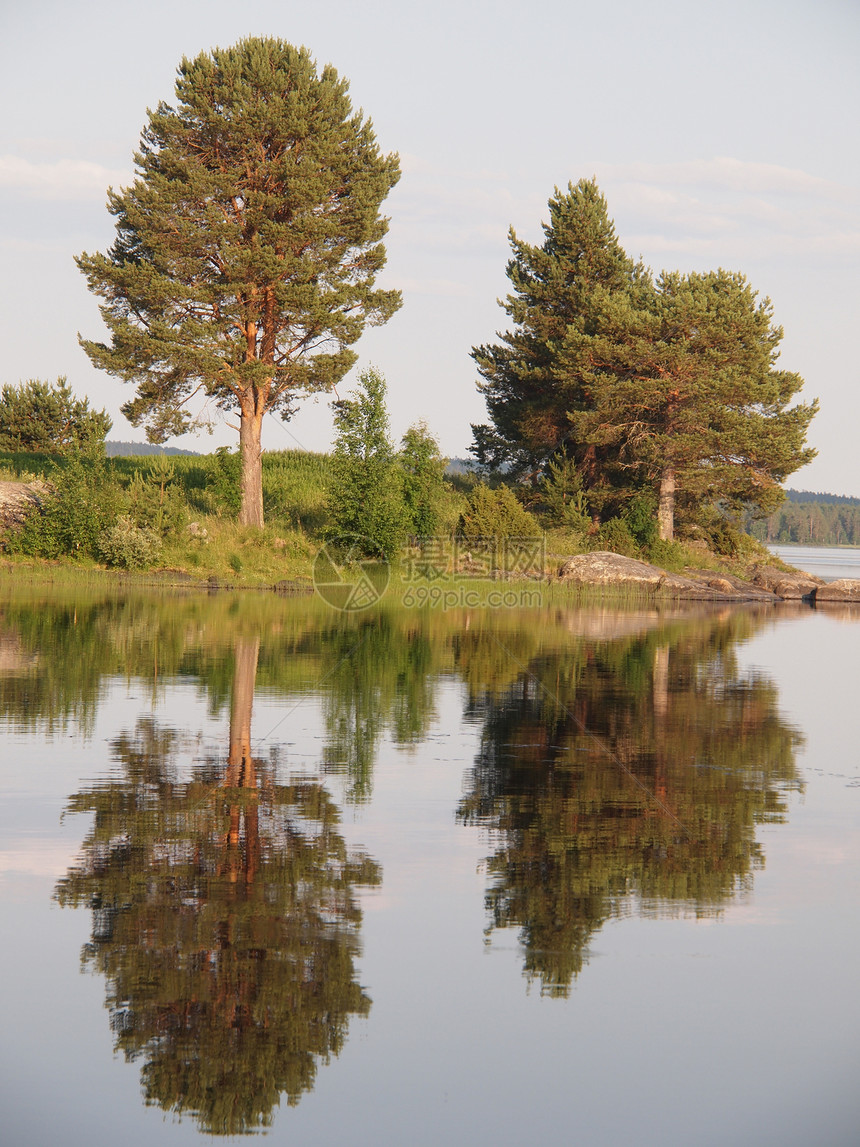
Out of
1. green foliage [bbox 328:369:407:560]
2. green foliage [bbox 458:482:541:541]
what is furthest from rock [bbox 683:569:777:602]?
green foliage [bbox 328:369:407:560]

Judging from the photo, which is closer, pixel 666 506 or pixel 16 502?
pixel 16 502

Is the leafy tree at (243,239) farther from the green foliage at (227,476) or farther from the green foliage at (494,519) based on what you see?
the green foliage at (494,519)

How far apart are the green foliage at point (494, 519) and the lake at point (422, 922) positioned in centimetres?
2810

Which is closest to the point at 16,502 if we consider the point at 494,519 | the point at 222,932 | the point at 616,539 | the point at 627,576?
the point at 494,519

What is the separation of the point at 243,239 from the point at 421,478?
10157mm

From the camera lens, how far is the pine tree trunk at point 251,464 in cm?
4009

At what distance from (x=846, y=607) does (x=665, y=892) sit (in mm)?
39445

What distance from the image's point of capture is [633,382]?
1842 inches

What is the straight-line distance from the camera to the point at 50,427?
51125 millimetres

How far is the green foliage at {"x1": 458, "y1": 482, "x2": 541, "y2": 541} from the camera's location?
42375 mm

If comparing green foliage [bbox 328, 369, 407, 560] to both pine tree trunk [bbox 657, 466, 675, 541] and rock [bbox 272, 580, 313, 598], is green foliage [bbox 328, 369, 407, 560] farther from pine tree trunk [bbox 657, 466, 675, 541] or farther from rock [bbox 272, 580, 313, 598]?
pine tree trunk [bbox 657, 466, 675, 541]

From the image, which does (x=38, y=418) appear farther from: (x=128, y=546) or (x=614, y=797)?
(x=614, y=797)

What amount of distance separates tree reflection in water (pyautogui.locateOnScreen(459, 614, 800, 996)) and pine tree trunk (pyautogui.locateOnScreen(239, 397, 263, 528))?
2385cm

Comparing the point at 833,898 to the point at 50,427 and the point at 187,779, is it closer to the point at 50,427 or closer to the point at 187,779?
the point at 187,779
